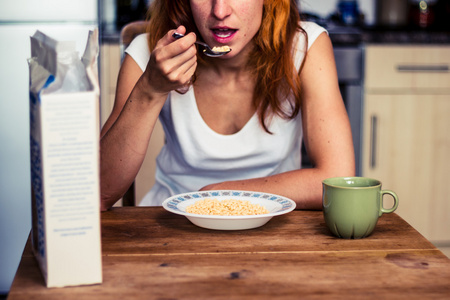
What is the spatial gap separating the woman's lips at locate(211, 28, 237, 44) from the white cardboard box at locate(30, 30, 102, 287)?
62cm

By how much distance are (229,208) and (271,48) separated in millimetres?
572

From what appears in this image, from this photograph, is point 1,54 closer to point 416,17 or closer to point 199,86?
point 199,86

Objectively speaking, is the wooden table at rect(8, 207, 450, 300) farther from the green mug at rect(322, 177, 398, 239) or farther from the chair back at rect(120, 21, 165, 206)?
the chair back at rect(120, 21, 165, 206)

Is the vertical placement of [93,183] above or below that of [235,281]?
above

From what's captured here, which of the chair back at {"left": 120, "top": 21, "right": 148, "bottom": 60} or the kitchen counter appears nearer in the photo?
the chair back at {"left": 120, "top": 21, "right": 148, "bottom": 60}

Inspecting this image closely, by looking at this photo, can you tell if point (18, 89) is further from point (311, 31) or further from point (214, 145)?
point (311, 31)

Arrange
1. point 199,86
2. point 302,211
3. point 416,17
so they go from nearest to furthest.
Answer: point 302,211, point 199,86, point 416,17

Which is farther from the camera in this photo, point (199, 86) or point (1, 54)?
point (1, 54)

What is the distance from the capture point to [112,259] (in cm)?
70

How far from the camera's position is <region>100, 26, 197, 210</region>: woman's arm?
3.09ft

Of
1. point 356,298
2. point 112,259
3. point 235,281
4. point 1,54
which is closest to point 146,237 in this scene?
point 112,259

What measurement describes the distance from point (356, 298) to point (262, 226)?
0.28 meters

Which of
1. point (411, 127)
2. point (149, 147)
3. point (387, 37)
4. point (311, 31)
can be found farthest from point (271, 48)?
point (411, 127)

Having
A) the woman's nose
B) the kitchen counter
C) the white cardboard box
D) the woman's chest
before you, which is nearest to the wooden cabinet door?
the kitchen counter
